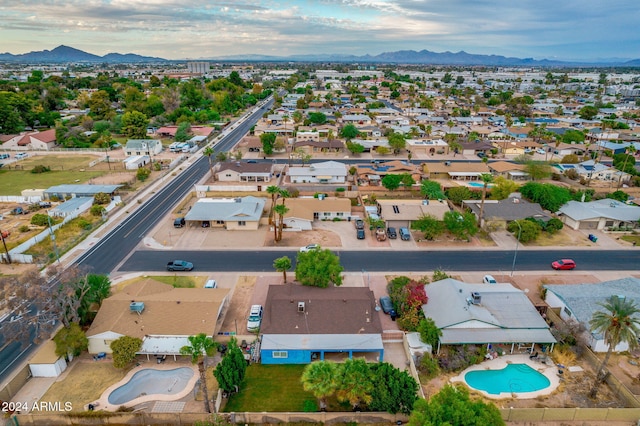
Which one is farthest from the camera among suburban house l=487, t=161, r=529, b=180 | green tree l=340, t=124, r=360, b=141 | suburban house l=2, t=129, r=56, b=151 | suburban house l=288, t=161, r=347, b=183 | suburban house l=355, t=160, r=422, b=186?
green tree l=340, t=124, r=360, b=141

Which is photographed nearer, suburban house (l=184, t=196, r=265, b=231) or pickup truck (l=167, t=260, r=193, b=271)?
pickup truck (l=167, t=260, r=193, b=271)

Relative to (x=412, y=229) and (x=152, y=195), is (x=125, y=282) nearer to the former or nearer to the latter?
(x=152, y=195)

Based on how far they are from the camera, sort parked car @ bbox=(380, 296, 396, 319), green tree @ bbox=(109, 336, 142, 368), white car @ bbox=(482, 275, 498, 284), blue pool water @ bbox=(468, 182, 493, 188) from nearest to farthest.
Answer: green tree @ bbox=(109, 336, 142, 368) < parked car @ bbox=(380, 296, 396, 319) < white car @ bbox=(482, 275, 498, 284) < blue pool water @ bbox=(468, 182, 493, 188)

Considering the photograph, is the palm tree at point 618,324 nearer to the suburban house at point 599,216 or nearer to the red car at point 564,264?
the red car at point 564,264

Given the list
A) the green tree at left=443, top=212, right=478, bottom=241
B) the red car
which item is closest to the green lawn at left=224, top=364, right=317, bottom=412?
the green tree at left=443, top=212, right=478, bottom=241

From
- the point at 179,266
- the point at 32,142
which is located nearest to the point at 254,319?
the point at 179,266

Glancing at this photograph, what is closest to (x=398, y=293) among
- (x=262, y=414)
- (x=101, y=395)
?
(x=262, y=414)

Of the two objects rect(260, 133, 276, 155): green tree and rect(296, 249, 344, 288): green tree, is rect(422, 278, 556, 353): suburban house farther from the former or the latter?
rect(260, 133, 276, 155): green tree
